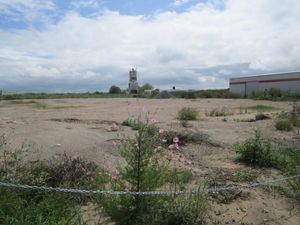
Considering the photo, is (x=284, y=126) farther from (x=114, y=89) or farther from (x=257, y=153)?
(x=114, y=89)

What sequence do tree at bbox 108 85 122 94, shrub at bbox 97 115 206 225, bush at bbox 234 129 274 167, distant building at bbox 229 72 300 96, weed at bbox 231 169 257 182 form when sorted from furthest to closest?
1. tree at bbox 108 85 122 94
2. distant building at bbox 229 72 300 96
3. bush at bbox 234 129 274 167
4. weed at bbox 231 169 257 182
5. shrub at bbox 97 115 206 225

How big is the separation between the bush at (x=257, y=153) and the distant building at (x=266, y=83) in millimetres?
49289

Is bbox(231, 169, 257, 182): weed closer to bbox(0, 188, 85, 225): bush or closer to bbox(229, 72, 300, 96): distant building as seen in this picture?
bbox(0, 188, 85, 225): bush

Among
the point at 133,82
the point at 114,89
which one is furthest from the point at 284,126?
the point at 114,89

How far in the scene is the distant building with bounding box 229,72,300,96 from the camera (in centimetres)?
5772

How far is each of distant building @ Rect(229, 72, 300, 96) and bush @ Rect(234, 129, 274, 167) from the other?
162ft

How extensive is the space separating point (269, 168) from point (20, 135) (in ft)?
17.6

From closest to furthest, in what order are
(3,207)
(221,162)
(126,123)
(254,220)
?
(3,207)
(254,220)
(221,162)
(126,123)

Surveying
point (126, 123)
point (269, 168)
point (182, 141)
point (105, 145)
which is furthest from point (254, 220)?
point (126, 123)

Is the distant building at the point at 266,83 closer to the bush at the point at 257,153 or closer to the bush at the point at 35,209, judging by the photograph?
the bush at the point at 257,153

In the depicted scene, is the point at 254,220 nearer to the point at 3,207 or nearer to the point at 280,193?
the point at 280,193

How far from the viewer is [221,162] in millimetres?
8547

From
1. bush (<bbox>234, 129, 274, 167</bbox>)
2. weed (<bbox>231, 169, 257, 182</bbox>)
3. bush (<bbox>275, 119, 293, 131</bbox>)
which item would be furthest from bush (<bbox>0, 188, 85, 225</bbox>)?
bush (<bbox>275, 119, 293, 131</bbox>)

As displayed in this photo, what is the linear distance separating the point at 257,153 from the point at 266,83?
5829cm
